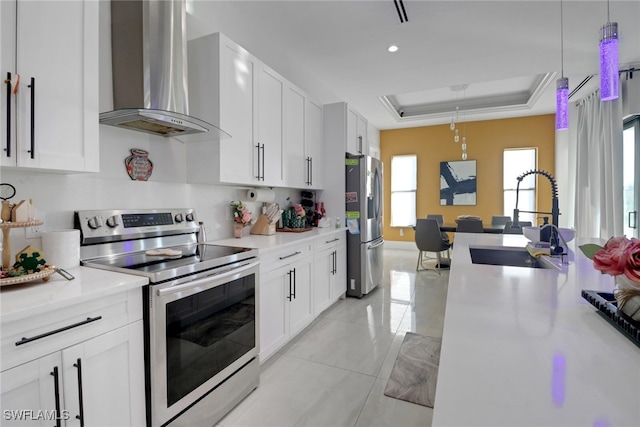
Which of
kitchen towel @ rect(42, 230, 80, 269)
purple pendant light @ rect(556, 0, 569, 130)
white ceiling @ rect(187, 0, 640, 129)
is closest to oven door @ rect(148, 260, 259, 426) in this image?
kitchen towel @ rect(42, 230, 80, 269)

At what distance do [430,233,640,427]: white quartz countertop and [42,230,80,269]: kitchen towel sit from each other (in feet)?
5.54

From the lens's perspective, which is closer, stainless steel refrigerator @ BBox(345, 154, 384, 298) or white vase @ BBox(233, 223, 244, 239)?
white vase @ BBox(233, 223, 244, 239)

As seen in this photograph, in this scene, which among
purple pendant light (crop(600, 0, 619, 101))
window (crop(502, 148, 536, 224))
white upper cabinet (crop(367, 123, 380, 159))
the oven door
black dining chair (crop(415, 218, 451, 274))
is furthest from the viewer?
white upper cabinet (crop(367, 123, 380, 159))

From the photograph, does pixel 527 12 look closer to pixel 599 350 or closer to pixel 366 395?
pixel 599 350

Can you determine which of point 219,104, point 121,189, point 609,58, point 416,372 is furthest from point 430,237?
point 121,189

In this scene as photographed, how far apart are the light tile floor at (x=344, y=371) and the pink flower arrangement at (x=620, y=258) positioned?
1.34 meters

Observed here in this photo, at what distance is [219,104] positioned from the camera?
2094mm

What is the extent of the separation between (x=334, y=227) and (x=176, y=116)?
2313mm

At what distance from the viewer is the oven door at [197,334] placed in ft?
4.48

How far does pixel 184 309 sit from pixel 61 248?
650mm

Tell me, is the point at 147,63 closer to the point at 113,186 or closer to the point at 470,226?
the point at 113,186

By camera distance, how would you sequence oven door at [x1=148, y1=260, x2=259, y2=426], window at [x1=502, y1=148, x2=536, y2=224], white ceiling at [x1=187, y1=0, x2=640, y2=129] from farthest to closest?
window at [x1=502, y1=148, x2=536, y2=224]
white ceiling at [x1=187, y1=0, x2=640, y2=129]
oven door at [x1=148, y1=260, x2=259, y2=426]

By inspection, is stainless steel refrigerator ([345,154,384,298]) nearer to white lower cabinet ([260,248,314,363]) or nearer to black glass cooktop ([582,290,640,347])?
white lower cabinet ([260,248,314,363])

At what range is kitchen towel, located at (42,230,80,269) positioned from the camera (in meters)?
1.42
